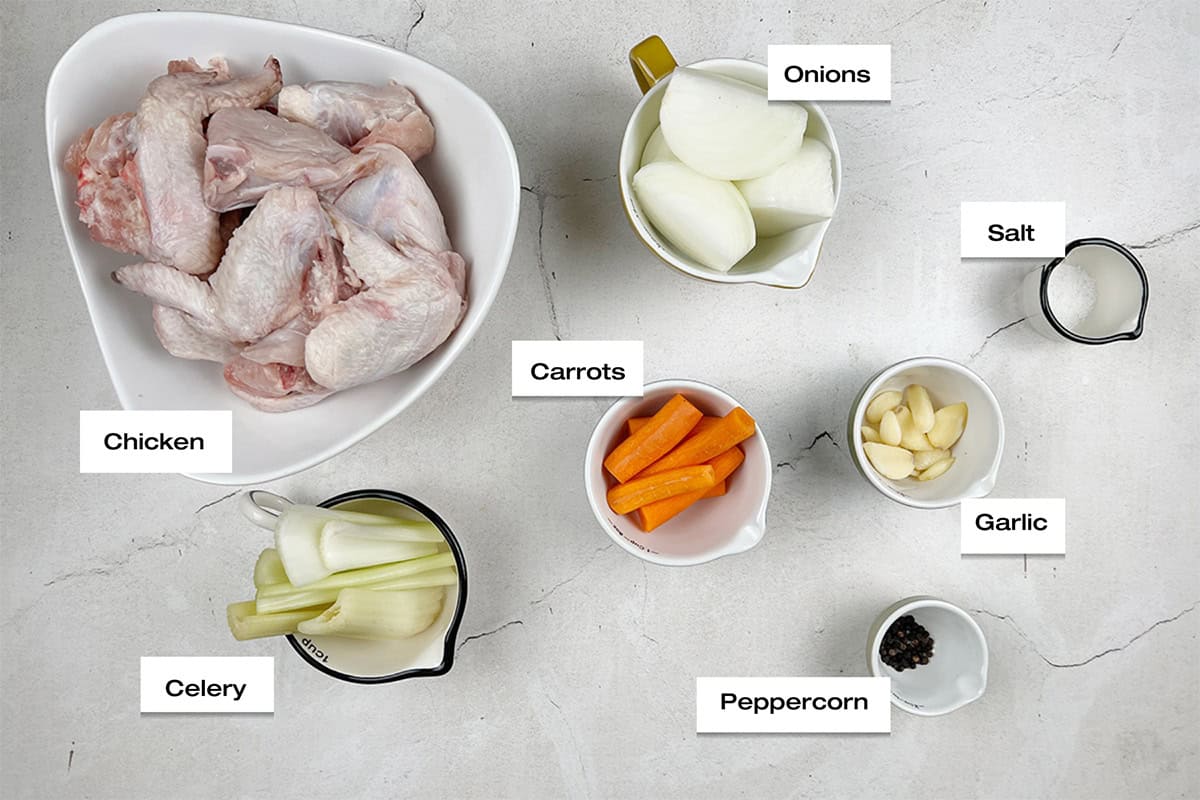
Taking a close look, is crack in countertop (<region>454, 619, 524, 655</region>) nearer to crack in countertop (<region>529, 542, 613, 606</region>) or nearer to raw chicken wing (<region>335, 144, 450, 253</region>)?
crack in countertop (<region>529, 542, 613, 606</region>)

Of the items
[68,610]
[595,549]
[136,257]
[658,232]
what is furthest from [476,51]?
[68,610]

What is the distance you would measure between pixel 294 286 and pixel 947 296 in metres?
0.79

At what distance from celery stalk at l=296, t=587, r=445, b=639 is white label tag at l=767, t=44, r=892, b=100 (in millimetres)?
746

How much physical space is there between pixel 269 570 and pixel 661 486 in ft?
1.51

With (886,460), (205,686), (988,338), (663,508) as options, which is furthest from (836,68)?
(205,686)

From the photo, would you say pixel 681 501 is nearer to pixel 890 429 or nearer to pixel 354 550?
pixel 890 429

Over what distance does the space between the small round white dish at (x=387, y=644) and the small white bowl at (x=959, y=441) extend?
49 cm

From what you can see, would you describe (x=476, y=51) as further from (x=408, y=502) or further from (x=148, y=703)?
(x=148, y=703)

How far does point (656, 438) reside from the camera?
42.4 inches

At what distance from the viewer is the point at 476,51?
4.03 ft

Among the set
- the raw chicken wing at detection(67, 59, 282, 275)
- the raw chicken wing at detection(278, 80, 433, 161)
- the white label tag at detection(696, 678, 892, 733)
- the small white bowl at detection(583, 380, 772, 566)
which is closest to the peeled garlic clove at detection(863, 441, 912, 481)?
the small white bowl at detection(583, 380, 772, 566)

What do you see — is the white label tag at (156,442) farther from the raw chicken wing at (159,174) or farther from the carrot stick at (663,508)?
the carrot stick at (663,508)

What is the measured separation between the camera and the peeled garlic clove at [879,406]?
1155mm

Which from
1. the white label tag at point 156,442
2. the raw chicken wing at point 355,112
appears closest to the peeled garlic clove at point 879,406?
the raw chicken wing at point 355,112
